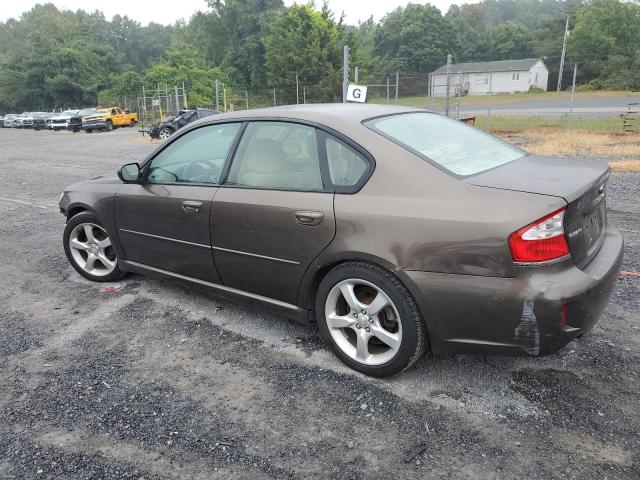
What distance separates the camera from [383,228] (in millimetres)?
2742

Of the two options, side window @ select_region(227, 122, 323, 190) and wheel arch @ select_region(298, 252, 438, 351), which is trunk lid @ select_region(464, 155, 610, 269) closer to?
wheel arch @ select_region(298, 252, 438, 351)

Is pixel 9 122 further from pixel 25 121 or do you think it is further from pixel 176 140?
pixel 176 140

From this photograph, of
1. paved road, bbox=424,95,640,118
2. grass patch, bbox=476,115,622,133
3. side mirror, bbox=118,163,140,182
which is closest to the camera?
side mirror, bbox=118,163,140,182

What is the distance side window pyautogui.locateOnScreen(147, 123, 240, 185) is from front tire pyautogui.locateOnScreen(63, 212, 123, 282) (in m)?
0.99

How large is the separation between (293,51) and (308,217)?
4623cm

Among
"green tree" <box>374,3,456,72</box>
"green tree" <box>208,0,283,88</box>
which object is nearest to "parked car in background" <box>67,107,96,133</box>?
"green tree" <box>208,0,283,88</box>

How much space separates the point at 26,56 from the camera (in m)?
64.8

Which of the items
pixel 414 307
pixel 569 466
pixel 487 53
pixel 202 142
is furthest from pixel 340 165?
pixel 487 53

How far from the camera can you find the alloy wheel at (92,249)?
4.61 meters

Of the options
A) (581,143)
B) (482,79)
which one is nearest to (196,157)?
(581,143)

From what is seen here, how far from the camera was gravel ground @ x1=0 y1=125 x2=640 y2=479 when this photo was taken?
2.38 meters

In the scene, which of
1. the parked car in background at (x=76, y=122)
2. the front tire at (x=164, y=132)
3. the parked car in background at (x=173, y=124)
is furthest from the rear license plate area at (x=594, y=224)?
the parked car in background at (x=76, y=122)

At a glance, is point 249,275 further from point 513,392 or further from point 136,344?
point 513,392

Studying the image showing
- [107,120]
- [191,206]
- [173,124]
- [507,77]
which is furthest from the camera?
[507,77]
